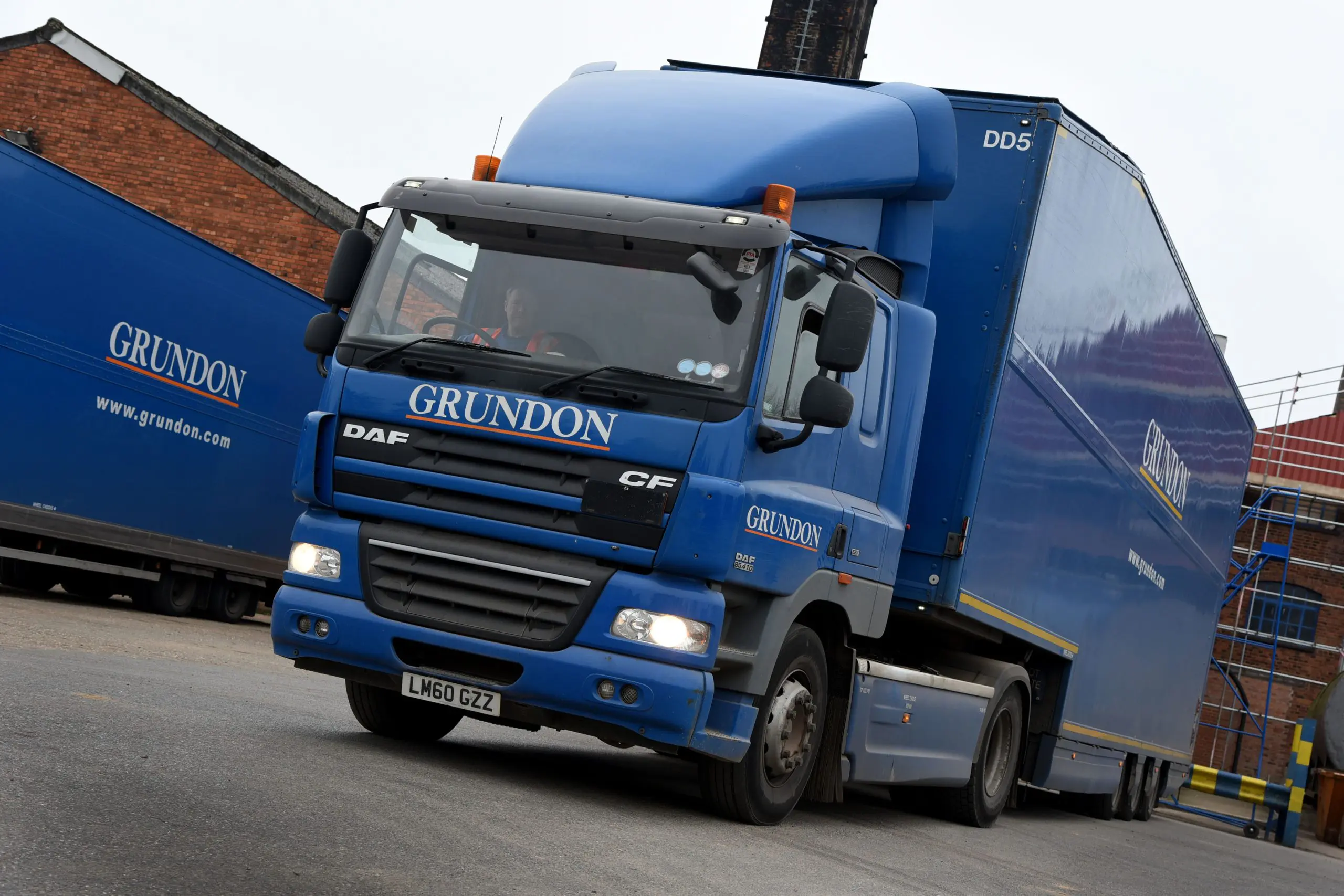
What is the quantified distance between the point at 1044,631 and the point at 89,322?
349 inches

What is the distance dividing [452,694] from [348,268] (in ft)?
7.09

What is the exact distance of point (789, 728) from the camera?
7.53m

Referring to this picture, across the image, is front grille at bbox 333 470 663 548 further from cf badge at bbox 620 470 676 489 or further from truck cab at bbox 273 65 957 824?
cf badge at bbox 620 470 676 489

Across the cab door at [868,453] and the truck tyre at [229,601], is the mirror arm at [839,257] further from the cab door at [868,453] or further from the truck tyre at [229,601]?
the truck tyre at [229,601]

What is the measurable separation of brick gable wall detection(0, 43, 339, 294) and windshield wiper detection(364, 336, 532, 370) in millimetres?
19889

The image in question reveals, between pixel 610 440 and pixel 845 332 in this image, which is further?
pixel 845 332

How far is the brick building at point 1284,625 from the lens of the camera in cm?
3111

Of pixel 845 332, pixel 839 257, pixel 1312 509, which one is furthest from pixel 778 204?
pixel 1312 509

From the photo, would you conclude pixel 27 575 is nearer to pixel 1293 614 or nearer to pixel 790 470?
pixel 790 470

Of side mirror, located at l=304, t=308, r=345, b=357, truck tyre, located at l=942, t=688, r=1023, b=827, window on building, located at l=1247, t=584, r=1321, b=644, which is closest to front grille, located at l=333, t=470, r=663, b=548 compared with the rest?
side mirror, located at l=304, t=308, r=345, b=357

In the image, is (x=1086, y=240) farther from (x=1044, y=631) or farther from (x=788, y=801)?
(x=788, y=801)

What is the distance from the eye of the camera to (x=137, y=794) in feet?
16.8

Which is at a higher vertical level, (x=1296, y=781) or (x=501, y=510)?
(x=501, y=510)

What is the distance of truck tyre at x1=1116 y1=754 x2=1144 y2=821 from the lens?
47.9 ft
